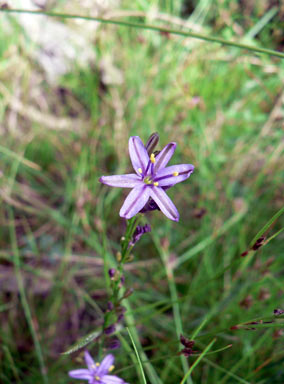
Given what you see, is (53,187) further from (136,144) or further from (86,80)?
(136,144)

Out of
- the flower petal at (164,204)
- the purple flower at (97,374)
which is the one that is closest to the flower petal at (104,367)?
the purple flower at (97,374)

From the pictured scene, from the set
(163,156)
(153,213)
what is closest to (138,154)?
(163,156)

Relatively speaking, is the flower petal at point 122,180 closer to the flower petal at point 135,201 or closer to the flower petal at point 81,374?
the flower petal at point 135,201

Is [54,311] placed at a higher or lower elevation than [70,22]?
lower

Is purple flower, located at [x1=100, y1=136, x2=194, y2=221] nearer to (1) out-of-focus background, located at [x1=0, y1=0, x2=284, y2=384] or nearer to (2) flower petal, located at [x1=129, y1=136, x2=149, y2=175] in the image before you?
(2) flower petal, located at [x1=129, y1=136, x2=149, y2=175]

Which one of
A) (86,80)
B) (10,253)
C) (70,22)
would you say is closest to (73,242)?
(10,253)

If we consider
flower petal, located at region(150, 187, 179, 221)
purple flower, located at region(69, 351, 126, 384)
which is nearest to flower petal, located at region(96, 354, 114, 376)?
purple flower, located at region(69, 351, 126, 384)

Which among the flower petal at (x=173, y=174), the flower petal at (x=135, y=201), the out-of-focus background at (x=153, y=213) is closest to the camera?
the flower petal at (x=135, y=201)
